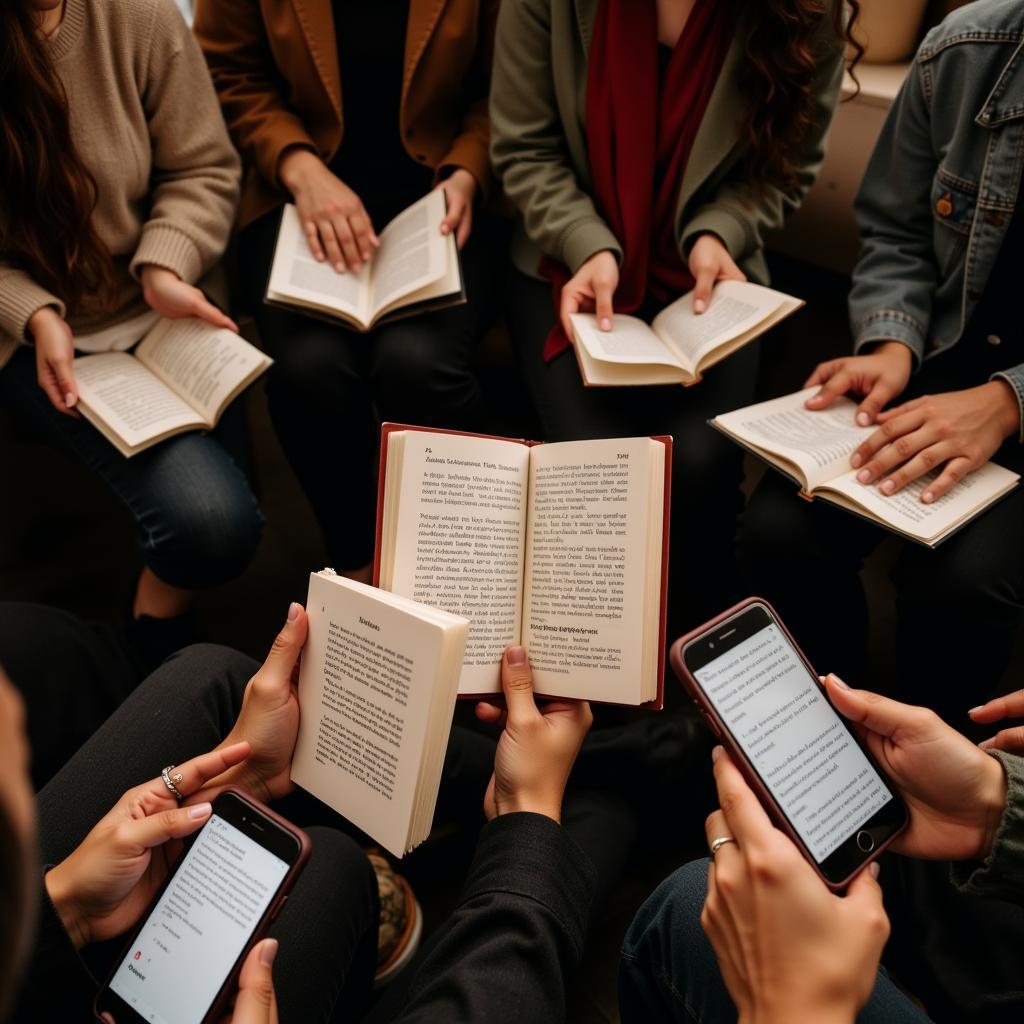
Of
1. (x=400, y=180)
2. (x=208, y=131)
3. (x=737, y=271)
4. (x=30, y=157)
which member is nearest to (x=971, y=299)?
(x=737, y=271)

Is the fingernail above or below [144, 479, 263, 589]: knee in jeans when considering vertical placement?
above

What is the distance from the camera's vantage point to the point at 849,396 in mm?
1106

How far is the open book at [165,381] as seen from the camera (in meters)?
1.11

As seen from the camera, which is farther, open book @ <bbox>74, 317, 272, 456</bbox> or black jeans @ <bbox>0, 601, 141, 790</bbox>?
open book @ <bbox>74, 317, 272, 456</bbox>

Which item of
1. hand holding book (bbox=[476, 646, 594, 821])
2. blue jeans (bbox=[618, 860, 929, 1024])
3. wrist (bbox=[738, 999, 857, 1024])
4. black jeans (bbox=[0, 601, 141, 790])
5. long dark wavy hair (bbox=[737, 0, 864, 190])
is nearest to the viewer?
wrist (bbox=[738, 999, 857, 1024])

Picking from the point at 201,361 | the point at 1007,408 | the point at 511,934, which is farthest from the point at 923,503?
the point at 201,361

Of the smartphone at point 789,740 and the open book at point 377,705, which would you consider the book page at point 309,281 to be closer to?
the open book at point 377,705

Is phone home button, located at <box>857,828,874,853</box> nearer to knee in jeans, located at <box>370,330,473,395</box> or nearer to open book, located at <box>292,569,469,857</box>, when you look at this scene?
open book, located at <box>292,569,469,857</box>

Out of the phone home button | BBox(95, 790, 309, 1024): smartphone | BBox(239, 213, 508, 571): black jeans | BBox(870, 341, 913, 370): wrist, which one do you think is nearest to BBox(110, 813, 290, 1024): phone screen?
BBox(95, 790, 309, 1024): smartphone

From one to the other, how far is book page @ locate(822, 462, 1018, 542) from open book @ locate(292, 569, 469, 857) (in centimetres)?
52

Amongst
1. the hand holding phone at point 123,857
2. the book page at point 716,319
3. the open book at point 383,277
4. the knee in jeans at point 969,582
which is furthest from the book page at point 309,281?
the knee in jeans at point 969,582

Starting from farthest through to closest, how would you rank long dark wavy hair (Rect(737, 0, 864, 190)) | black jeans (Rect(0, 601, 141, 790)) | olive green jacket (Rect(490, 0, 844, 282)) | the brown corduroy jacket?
the brown corduroy jacket, olive green jacket (Rect(490, 0, 844, 282)), long dark wavy hair (Rect(737, 0, 864, 190)), black jeans (Rect(0, 601, 141, 790))

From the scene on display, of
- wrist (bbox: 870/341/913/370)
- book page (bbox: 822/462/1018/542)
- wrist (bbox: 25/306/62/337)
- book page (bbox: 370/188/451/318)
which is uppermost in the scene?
book page (bbox: 370/188/451/318)

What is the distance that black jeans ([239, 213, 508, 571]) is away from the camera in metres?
1.25
